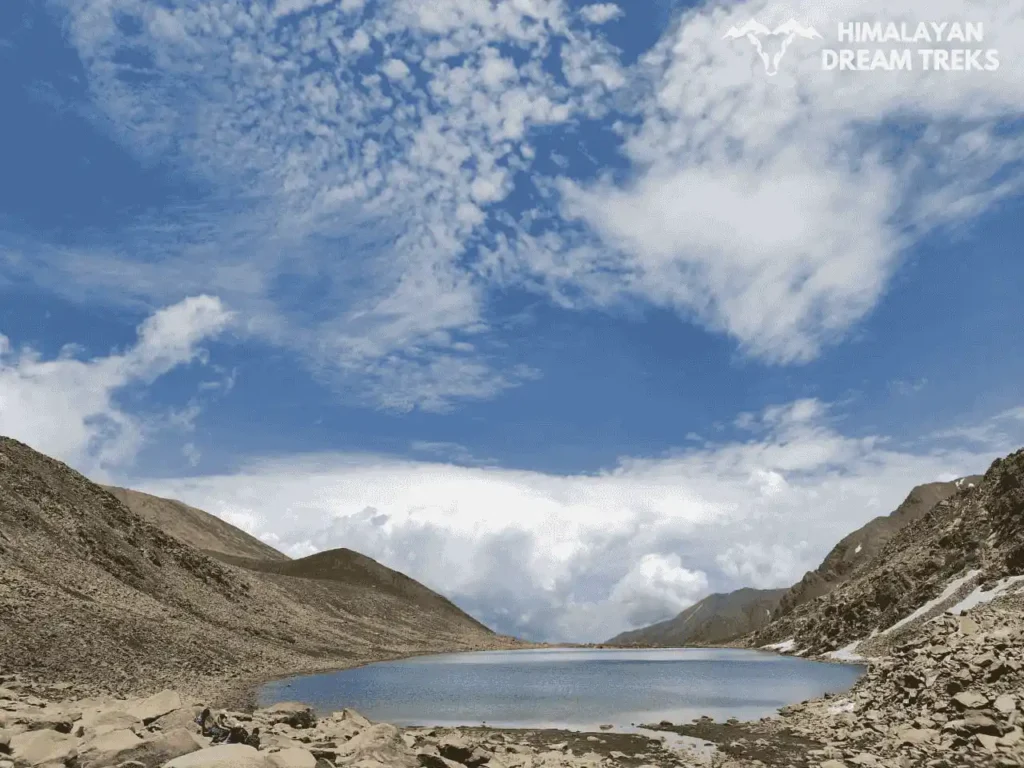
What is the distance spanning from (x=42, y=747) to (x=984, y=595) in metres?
95.3

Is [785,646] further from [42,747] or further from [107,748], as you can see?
[42,747]

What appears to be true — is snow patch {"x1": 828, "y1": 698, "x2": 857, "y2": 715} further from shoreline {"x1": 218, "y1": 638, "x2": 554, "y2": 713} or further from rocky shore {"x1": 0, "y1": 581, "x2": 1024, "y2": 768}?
shoreline {"x1": 218, "y1": 638, "x2": 554, "y2": 713}

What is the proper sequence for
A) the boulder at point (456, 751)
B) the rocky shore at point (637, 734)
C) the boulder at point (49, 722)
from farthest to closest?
the boulder at point (456, 751), the boulder at point (49, 722), the rocky shore at point (637, 734)

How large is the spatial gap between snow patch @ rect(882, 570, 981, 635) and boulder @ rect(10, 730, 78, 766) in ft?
333

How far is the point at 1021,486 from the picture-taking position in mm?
92188

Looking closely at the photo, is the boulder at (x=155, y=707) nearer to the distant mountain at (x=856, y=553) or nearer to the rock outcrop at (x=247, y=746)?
the rock outcrop at (x=247, y=746)

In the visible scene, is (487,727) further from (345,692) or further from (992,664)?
(345,692)

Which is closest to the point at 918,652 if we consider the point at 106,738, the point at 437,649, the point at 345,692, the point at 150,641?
the point at 106,738

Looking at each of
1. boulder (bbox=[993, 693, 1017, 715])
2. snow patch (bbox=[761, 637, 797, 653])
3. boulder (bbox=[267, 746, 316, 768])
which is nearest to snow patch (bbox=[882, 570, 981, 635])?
snow patch (bbox=[761, 637, 797, 653])

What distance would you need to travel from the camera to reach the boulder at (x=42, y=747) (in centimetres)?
1227

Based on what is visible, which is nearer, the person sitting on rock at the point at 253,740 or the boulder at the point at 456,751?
the person sitting on rock at the point at 253,740

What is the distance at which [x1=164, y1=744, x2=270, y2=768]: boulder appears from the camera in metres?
10.9

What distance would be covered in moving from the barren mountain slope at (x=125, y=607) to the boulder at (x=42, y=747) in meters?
27.9

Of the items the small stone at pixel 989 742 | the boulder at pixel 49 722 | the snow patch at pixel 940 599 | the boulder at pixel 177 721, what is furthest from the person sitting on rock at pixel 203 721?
the snow patch at pixel 940 599
